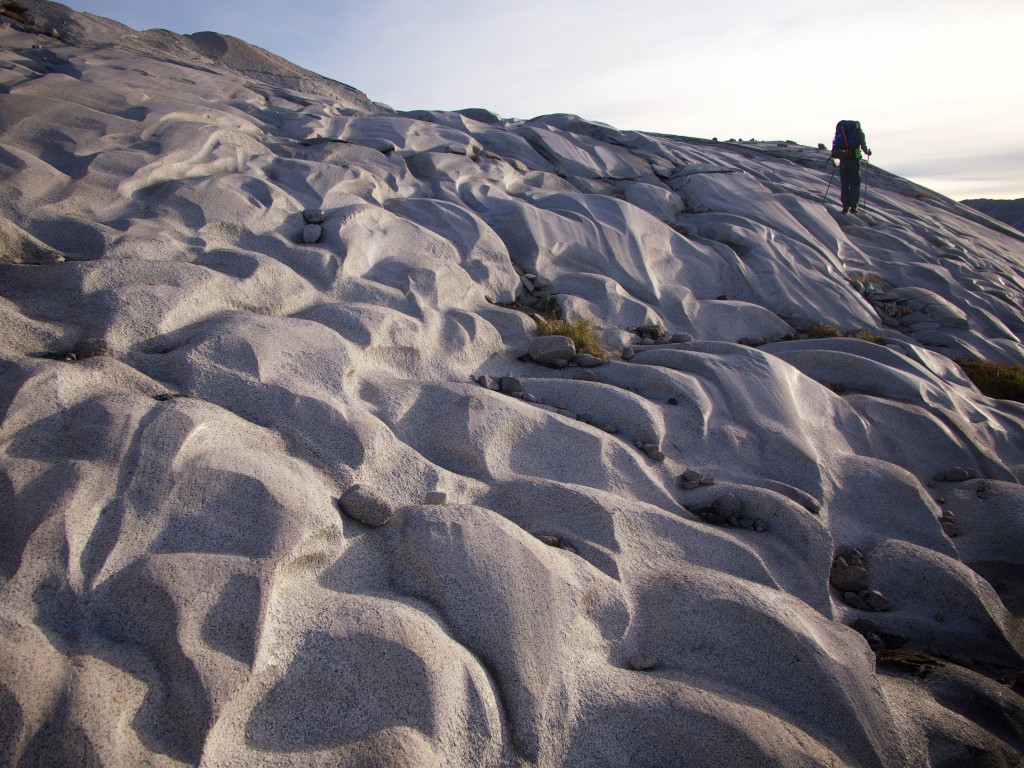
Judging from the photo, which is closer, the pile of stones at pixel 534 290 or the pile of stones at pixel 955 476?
the pile of stones at pixel 955 476

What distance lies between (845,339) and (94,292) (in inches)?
233

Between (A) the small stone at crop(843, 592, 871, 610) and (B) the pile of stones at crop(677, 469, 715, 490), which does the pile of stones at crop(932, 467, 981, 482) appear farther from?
(B) the pile of stones at crop(677, 469, 715, 490)

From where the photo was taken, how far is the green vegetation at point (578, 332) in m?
5.05

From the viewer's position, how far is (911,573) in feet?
11.8

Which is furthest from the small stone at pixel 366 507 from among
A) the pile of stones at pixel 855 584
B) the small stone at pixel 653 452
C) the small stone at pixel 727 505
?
the pile of stones at pixel 855 584

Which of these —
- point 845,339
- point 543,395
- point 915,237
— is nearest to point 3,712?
point 543,395

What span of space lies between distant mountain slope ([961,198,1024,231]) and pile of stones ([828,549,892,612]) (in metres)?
25.3

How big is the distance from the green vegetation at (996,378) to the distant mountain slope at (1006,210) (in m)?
20.9

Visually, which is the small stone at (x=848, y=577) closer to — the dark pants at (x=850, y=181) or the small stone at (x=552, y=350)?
the small stone at (x=552, y=350)

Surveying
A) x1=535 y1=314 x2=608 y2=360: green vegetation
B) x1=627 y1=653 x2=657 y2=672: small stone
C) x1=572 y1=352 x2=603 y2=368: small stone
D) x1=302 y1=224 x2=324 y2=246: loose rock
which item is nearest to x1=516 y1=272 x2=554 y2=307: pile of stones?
x1=535 y1=314 x2=608 y2=360: green vegetation

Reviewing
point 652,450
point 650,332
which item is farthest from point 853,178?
point 652,450

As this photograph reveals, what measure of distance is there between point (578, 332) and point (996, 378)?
14.6 feet

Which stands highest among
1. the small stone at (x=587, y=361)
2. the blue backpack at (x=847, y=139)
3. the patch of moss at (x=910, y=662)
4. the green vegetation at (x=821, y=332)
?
the blue backpack at (x=847, y=139)

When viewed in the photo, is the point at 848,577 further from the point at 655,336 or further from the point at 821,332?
the point at 821,332
